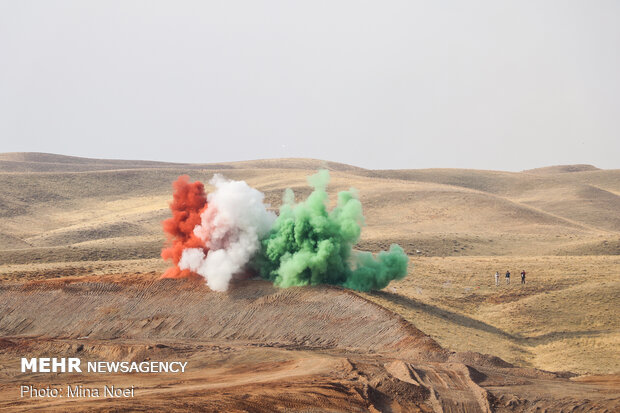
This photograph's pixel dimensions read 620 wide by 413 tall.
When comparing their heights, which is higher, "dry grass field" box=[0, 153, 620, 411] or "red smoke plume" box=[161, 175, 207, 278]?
"red smoke plume" box=[161, 175, 207, 278]

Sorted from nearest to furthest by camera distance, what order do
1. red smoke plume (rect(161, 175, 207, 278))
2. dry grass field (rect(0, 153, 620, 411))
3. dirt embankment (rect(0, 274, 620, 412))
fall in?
dirt embankment (rect(0, 274, 620, 412)) → dry grass field (rect(0, 153, 620, 411)) → red smoke plume (rect(161, 175, 207, 278))

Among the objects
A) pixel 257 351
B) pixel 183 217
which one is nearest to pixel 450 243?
pixel 183 217

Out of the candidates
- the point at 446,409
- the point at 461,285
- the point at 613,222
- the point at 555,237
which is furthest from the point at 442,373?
the point at 613,222

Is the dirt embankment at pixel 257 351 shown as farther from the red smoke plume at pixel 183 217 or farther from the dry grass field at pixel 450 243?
the red smoke plume at pixel 183 217

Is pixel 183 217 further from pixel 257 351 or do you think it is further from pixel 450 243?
pixel 450 243

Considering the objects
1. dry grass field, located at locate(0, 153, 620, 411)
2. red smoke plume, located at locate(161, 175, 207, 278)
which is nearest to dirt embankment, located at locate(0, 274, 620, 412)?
dry grass field, located at locate(0, 153, 620, 411)

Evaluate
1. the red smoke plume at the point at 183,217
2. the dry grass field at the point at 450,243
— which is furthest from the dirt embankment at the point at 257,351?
the red smoke plume at the point at 183,217

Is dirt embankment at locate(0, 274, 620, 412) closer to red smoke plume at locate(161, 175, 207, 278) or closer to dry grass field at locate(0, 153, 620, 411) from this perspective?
dry grass field at locate(0, 153, 620, 411)

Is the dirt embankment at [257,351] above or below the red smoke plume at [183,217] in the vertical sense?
below
